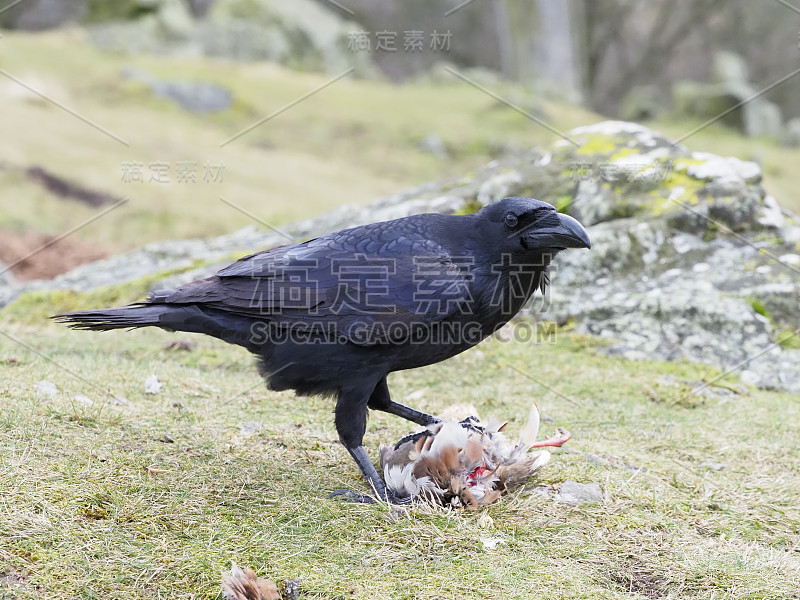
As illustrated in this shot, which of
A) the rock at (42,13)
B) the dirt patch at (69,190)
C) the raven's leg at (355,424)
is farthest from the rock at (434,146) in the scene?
the rock at (42,13)

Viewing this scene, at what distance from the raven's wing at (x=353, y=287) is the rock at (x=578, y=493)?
0.95 meters

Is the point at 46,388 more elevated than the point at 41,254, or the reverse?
the point at 46,388

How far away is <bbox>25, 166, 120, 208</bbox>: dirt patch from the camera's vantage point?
12492 mm

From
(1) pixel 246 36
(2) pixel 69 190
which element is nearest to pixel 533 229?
(2) pixel 69 190

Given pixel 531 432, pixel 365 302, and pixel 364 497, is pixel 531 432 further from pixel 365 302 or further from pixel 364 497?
pixel 365 302

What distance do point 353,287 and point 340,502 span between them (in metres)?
0.97

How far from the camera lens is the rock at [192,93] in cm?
1691

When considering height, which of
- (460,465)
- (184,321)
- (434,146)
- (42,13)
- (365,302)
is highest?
(365,302)

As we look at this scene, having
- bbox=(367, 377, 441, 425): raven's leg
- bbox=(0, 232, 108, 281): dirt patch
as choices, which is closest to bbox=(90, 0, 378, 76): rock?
bbox=(0, 232, 108, 281): dirt patch

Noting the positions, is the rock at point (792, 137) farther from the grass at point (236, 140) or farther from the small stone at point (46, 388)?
the small stone at point (46, 388)

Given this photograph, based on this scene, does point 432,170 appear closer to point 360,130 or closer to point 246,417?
point 360,130

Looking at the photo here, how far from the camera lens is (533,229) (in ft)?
11.9

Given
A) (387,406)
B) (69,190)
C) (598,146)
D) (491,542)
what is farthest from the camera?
(69,190)

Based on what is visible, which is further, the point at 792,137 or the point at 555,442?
the point at 792,137
